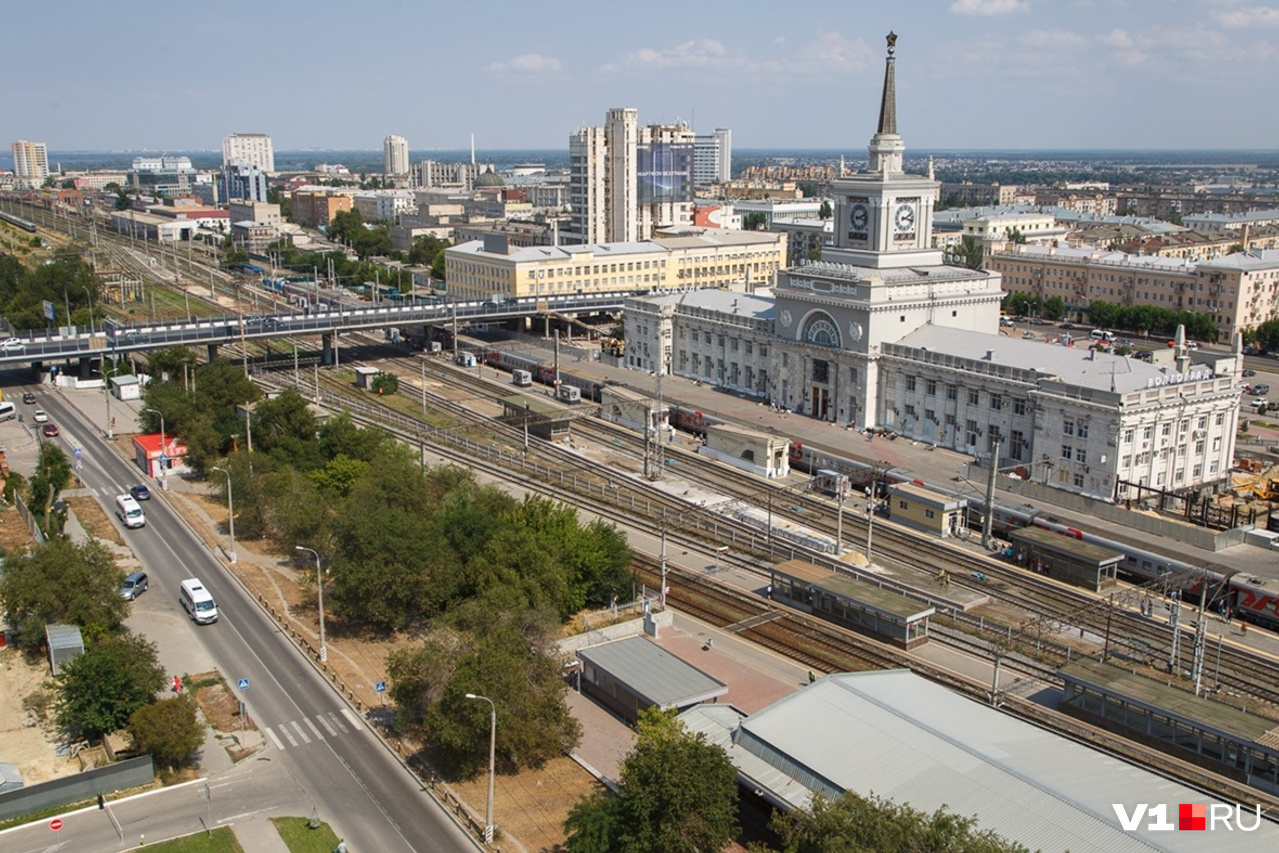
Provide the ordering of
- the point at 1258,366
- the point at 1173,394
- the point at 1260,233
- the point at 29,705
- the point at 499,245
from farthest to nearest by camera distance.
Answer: the point at 1260,233
the point at 499,245
the point at 1258,366
the point at 1173,394
the point at 29,705

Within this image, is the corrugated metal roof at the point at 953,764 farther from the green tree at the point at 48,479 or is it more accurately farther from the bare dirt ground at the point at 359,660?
the green tree at the point at 48,479

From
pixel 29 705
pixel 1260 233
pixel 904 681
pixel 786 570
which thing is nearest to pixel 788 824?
pixel 904 681

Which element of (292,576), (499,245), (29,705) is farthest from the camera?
(499,245)

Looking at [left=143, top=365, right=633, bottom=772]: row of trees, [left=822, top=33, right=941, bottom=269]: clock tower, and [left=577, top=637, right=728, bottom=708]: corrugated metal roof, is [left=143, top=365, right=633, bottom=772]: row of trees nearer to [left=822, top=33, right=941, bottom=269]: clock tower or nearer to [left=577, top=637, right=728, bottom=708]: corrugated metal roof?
[left=577, top=637, right=728, bottom=708]: corrugated metal roof

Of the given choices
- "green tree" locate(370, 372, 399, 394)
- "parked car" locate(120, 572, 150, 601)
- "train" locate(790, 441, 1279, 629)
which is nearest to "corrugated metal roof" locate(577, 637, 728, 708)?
"train" locate(790, 441, 1279, 629)

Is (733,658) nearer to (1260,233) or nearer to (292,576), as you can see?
(292,576)

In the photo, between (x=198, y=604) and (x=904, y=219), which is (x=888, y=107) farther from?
(x=198, y=604)

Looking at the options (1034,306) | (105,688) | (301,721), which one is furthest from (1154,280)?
(105,688)

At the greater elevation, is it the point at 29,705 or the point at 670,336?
the point at 670,336
